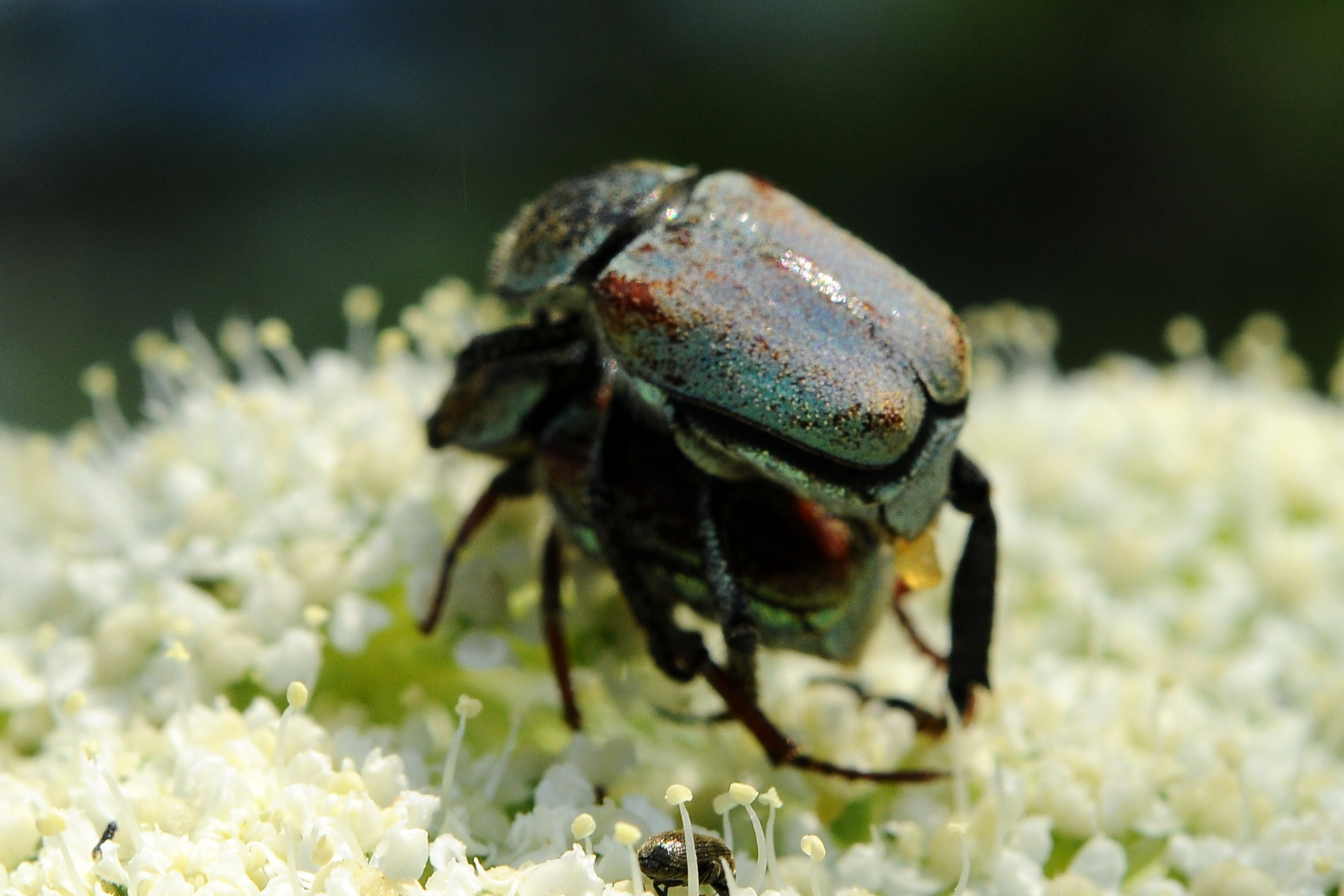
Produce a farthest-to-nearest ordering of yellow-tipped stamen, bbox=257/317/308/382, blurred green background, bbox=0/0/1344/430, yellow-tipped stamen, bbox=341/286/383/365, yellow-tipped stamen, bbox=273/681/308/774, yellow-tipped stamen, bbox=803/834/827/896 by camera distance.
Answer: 1. blurred green background, bbox=0/0/1344/430
2. yellow-tipped stamen, bbox=341/286/383/365
3. yellow-tipped stamen, bbox=257/317/308/382
4. yellow-tipped stamen, bbox=273/681/308/774
5. yellow-tipped stamen, bbox=803/834/827/896

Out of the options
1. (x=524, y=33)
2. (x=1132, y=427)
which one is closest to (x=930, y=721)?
(x=1132, y=427)

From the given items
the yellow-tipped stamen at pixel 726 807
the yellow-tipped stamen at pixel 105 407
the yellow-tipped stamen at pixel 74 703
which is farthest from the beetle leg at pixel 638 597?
the yellow-tipped stamen at pixel 105 407

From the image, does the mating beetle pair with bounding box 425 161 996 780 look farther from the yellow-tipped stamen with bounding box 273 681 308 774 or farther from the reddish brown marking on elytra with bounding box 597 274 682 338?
the yellow-tipped stamen with bounding box 273 681 308 774

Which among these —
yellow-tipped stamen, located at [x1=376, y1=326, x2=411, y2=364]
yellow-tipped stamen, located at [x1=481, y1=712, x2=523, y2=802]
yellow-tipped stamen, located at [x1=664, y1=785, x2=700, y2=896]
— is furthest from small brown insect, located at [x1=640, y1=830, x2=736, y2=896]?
yellow-tipped stamen, located at [x1=376, y1=326, x2=411, y2=364]

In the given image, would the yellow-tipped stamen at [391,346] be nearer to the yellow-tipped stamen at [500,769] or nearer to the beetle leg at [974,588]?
the yellow-tipped stamen at [500,769]

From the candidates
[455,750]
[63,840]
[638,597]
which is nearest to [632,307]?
[638,597]

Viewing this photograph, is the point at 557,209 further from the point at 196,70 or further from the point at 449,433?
the point at 196,70

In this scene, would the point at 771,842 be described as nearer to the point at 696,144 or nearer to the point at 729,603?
the point at 729,603
